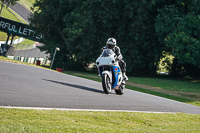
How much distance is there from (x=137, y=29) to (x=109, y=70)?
22548 mm

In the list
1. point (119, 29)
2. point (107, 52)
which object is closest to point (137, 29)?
point (119, 29)

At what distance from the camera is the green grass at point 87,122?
5172mm

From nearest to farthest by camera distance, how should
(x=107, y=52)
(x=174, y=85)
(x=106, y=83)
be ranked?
1. (x=106, y=83)
2. (x=107, y=52)
3. (x=174, y=85)

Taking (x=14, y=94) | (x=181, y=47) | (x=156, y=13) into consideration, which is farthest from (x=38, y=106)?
(x=156, y=13)

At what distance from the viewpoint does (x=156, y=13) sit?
118 feet

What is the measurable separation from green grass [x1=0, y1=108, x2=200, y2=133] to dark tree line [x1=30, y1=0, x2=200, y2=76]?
22.7 m

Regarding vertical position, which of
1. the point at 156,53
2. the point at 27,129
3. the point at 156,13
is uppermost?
the point at 156,13

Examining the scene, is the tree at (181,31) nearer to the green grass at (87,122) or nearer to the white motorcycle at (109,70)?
the white motorcycle at (109,70)

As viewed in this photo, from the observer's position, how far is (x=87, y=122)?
20.1 ft

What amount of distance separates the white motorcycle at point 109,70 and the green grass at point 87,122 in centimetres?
316

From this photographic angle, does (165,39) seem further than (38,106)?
Yes

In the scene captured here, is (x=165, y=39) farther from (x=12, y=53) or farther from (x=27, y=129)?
(x=27, y=129)

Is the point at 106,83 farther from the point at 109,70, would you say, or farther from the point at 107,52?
the point at 107,52

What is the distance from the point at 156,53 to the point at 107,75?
2442 cm
